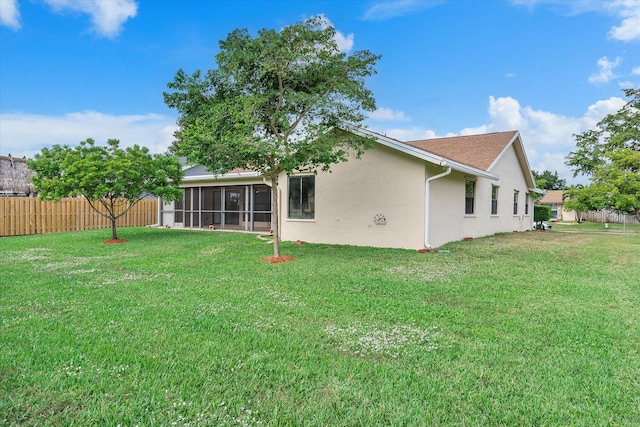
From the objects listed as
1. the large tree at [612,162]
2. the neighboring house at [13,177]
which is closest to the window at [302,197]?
the large tree at [612,162]

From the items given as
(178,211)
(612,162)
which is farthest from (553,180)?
(178,211)

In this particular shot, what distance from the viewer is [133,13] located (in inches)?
455

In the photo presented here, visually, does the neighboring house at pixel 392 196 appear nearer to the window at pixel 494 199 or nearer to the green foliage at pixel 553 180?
the window at pixel 494 199

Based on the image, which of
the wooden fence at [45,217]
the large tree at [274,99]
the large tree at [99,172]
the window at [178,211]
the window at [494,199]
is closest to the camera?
the large tree at [274,99]

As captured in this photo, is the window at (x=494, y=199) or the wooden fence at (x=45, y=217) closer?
the window at (x=494, y=199)

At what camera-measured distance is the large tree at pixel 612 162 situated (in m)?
16.6

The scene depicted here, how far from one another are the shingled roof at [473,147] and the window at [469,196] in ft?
2.87

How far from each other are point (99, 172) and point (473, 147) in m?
15.1

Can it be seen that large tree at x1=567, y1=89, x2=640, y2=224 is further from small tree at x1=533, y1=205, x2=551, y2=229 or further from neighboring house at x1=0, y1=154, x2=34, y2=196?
neighboring house at x1=0, y1=154, x2=34, y2=196

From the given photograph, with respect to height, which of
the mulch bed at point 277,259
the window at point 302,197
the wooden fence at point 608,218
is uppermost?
the window at point 302,197

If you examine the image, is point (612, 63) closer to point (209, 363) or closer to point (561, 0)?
point (561, 0)

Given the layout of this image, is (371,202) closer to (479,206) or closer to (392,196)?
(392,196)

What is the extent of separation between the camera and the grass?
2.42 meters

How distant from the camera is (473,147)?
16.2 meters
